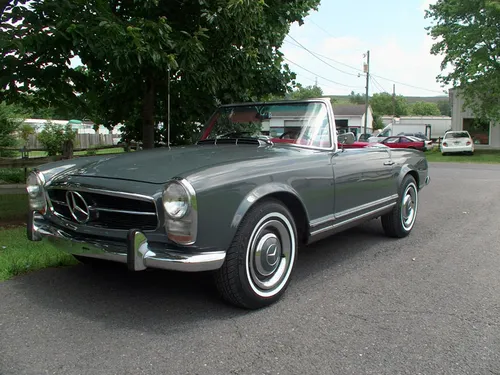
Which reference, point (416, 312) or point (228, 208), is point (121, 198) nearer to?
point (228, 208)

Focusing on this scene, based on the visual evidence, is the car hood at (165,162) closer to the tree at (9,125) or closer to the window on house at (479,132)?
the tree at (9,125)

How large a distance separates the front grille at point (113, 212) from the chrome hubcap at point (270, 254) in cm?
77

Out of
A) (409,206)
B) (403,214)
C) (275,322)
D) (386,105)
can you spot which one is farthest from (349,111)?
(275,322)

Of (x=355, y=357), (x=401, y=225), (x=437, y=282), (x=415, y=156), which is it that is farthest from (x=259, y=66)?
(x=355, y=357)

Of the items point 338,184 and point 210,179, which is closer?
point 210,179

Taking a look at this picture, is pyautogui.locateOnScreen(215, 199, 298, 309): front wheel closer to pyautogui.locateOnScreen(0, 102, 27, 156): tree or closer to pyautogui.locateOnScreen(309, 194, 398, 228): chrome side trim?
pyautogui.locateOnScreen(309, 194, 398, 228): chrome side trim

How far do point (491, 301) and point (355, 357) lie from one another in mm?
1599

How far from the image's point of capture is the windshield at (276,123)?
176 inches

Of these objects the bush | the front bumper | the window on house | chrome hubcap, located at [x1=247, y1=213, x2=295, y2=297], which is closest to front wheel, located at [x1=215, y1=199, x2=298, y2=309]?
chrome hubcap, located at [x1=247, y1=213, x2=295, y2=297]

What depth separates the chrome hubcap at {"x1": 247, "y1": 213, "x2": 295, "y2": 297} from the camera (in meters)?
3.38

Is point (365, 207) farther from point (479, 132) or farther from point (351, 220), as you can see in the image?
point (479, 132)

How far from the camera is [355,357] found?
9.00 feet

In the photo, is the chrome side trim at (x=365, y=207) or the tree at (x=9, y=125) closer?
the chrome side trim at (x=365, y=207)

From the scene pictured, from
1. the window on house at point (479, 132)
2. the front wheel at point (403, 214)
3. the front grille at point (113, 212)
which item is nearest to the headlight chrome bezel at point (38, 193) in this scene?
the front grille at point (113, 212)
